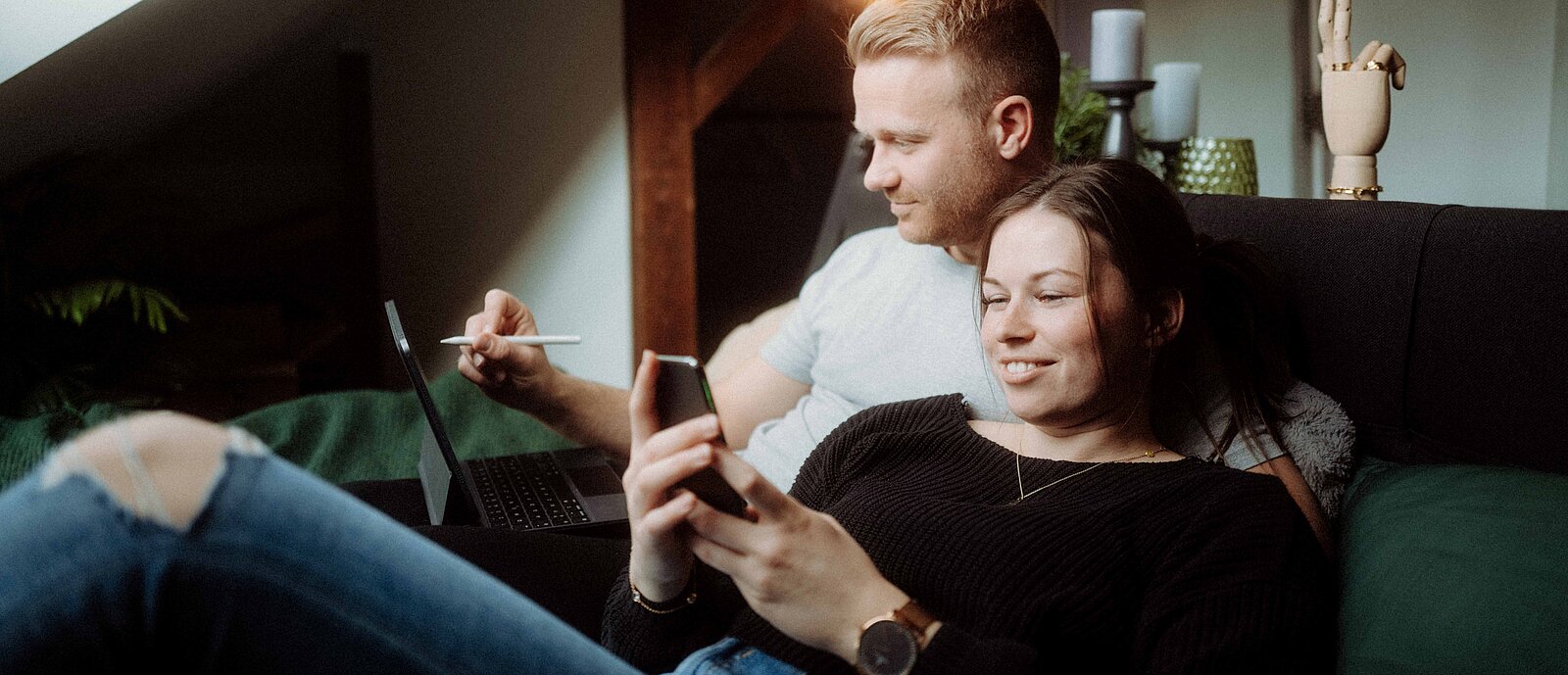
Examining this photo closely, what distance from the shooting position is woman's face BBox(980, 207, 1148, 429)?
42.0 inches

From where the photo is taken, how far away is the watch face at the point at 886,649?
842 millimetres

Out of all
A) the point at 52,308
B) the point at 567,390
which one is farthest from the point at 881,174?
the point at 52,308

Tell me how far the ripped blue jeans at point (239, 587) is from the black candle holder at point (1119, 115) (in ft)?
4.85

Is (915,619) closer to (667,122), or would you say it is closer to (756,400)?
(756,400)

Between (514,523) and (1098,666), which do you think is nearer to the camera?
(1098,666)

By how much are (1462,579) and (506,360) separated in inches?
40.0

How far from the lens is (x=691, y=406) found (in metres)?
0.78

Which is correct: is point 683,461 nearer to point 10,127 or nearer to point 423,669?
point 423,669

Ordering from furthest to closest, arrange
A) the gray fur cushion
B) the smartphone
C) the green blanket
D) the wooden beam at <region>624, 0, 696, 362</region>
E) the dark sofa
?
the wooden beam at <region>624, 0, 696, 362</region> < the green blanket < the gray fur cushion < the dark sofa < the smartphone

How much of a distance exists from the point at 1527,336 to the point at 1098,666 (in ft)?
1.53

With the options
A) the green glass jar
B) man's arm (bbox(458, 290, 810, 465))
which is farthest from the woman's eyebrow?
the green glass jar

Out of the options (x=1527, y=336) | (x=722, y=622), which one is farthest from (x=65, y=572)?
(x=1527, y=336)

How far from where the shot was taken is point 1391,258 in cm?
115

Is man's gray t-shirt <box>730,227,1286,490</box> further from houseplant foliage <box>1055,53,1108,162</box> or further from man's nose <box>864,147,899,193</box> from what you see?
houseplant foliage <box>1055,53,1108,162</box>
